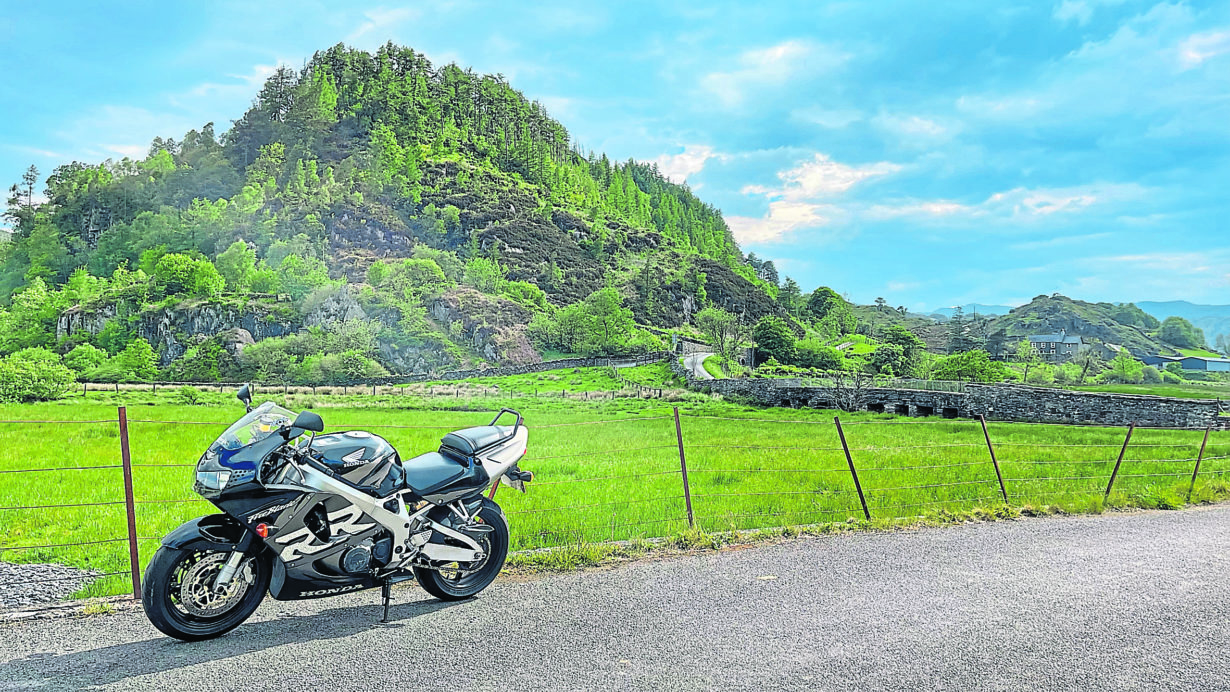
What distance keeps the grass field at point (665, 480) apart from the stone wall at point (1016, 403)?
20.2 feet

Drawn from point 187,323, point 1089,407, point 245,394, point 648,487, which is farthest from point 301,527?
point 187,323

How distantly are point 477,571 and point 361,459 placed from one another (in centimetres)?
143

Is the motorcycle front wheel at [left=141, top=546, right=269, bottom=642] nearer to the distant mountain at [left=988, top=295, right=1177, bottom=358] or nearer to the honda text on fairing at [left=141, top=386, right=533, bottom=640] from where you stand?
the honda text on fairing at [left=141, top=386, right=533, bottom=640]

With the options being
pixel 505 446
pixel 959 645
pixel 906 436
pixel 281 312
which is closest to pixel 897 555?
pixel 959 645

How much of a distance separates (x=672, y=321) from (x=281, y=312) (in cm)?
6736

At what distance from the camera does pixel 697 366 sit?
242 ft

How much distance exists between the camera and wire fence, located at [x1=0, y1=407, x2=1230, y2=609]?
825cm

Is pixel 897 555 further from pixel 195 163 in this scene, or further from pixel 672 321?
pixel 195 163

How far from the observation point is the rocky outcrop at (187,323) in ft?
329

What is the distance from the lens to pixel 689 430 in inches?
1253

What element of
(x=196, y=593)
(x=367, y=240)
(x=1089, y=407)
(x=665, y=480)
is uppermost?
(x=367, y=240)

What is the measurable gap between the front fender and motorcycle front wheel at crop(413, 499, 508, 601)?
1.36 metres

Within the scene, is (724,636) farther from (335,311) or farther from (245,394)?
(335,311)

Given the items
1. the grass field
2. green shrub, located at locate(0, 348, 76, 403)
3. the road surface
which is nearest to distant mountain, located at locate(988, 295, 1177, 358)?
the road surface
